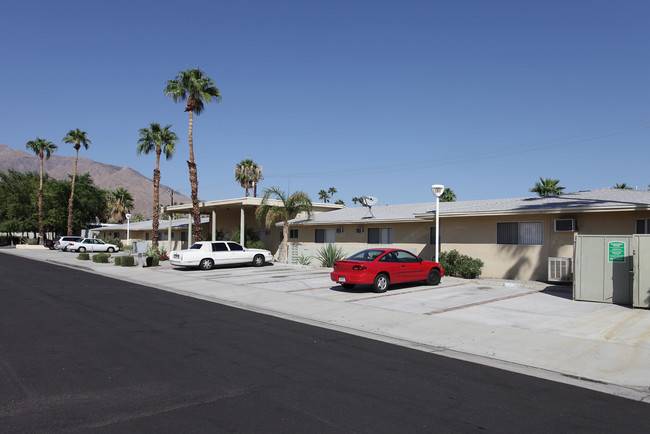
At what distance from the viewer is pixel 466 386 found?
6215 millimetres

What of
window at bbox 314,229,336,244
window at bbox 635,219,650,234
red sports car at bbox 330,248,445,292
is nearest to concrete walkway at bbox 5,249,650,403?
red sports car at bbox 330,248,445,292

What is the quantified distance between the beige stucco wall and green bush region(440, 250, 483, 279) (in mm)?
765

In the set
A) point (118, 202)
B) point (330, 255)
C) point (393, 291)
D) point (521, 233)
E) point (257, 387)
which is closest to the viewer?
point (257, 387)

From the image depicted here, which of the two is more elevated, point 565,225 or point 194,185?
point 194,185

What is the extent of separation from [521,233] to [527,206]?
109cm

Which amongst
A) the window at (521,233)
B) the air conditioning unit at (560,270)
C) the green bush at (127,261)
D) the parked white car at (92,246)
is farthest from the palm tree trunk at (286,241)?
the parked white car at (92,246)

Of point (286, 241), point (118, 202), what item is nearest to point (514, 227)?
point (286, 241)

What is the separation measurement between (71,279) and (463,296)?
1538 centimetres

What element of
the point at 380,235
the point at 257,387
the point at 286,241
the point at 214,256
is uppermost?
the point at 380,235

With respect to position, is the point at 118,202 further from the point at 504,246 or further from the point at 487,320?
the point at 487,320

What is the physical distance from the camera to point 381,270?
→ 49.5 ft

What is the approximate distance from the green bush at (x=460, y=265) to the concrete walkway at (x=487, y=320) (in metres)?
0.97

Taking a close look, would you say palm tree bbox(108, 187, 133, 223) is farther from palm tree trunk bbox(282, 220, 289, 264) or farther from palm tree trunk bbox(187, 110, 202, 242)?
palm tree trunk bbox(282, 220, 289, 264)

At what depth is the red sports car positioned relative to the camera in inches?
583
